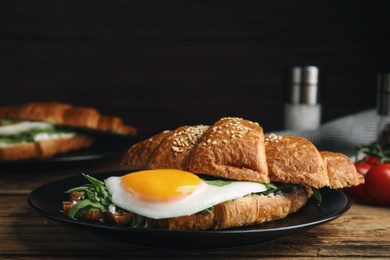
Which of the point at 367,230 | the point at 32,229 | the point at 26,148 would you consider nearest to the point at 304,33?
the point at 26,148

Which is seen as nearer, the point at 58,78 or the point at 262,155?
the point at 262,155

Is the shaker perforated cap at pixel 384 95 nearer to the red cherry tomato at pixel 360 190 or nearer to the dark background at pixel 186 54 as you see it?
the red cherry tomato at pixel 360 190

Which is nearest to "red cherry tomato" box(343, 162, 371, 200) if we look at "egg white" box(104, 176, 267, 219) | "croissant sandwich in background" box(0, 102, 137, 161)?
"egg white" box(104, 176, 267, 219)

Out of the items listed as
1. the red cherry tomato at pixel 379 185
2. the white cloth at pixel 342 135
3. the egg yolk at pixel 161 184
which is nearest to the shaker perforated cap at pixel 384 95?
the white cloth at pixel 342 135

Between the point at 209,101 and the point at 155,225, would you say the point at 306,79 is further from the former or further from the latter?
the point at 155,225

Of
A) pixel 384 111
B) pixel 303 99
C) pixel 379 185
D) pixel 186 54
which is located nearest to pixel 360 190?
pixel 379 185

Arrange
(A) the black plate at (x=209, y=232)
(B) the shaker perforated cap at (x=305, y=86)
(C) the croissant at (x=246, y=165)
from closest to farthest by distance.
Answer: (A) the black plate at (x=209, y=232) → (C) the croissant at (x=246, y=165) → (B) the shaker perforated cap at (x=305, y=86)

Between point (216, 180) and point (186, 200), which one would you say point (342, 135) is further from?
point (186, 200)
